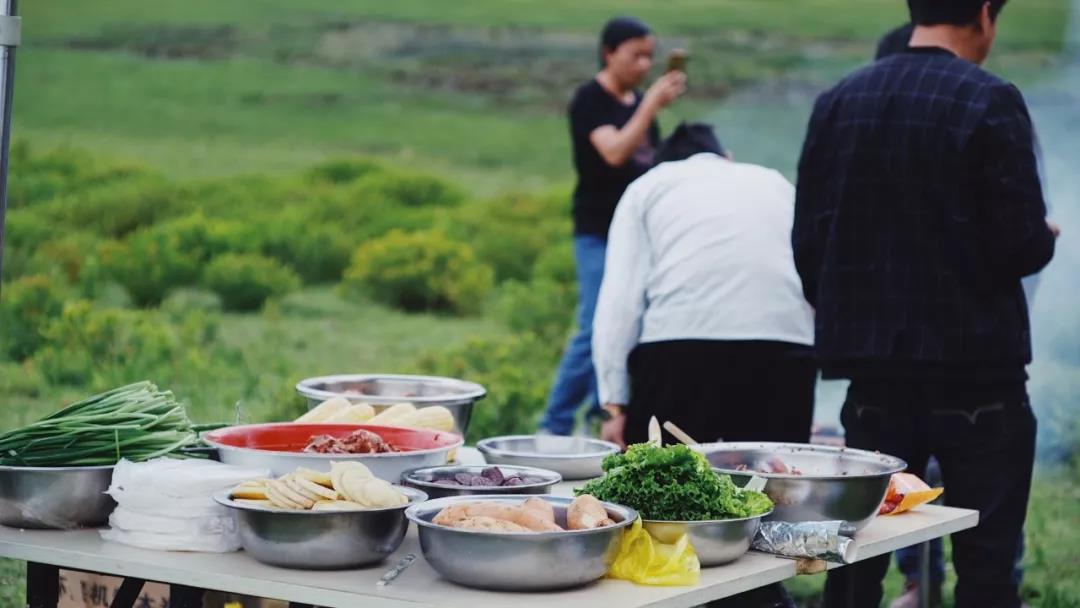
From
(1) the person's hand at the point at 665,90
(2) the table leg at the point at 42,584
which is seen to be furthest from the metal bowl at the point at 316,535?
(1) the person's hand at the point at 665,90

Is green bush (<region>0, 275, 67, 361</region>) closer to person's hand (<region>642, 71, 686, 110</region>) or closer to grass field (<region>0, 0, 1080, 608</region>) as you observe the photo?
grass field (<region>0, 0, 1080, 608</region>)

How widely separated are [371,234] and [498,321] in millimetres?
1612

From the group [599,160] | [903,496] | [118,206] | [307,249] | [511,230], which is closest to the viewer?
[903,496]

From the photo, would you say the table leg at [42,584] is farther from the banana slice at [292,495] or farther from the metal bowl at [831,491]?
the metal bowl at [831,491]

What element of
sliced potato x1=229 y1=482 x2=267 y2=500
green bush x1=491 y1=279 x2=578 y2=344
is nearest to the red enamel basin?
sliced potato x1=229 y1=482 x2=267 y2=500

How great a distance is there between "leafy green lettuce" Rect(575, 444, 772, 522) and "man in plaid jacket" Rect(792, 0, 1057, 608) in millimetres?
675

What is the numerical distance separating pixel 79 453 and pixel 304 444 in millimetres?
427

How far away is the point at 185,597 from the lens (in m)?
2.36

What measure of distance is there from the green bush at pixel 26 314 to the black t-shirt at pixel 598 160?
3.31 metres

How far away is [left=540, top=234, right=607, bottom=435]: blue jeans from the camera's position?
5.87 metres

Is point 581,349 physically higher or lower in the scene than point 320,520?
lower

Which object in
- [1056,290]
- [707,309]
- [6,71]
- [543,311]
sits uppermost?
[6,71]

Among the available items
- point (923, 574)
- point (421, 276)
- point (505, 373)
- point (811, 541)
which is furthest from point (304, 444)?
point (421, 276)

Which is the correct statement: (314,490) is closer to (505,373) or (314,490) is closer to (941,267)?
(941,267)
